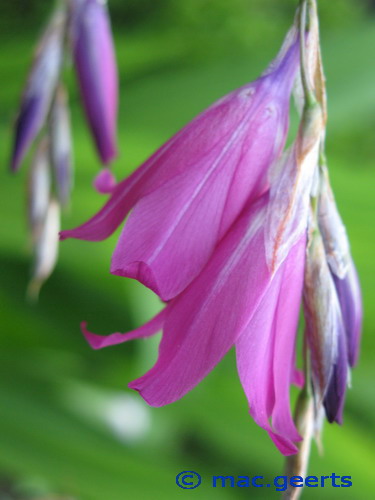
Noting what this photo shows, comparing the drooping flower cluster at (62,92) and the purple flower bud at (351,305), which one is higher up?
the drooping flower cluster at (62,92)

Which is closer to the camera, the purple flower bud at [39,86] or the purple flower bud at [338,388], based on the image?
the purple flower bud at [338,388]

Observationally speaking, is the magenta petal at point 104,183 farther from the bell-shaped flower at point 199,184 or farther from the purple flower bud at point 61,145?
the purple flower bud at point 61,145

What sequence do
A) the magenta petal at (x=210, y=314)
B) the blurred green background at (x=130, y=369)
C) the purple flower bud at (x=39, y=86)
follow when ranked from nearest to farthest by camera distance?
the magenta petal at (x=210, y=314)
the purple flower bud at (x=39, y=86)
the blurred green background at (x=130, y=369)

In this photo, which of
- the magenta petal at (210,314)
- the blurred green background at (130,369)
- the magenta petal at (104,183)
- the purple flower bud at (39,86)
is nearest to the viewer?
the magenta petal at (210,314)

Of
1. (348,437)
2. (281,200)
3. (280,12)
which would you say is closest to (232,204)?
(281,200)

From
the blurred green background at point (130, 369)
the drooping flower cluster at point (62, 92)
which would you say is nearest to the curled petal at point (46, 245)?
the drooping flower cluster at point (62, 92)

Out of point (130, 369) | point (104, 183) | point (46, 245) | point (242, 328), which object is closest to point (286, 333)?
point (242, 328)

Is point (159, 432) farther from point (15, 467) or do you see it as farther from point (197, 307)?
point (197, 307)

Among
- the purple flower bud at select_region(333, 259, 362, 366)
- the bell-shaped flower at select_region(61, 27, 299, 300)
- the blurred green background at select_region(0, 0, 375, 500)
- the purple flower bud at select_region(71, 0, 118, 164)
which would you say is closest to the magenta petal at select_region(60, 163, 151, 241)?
the bell-shaped flower at select_region(61, 27, 299, 300)
